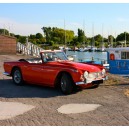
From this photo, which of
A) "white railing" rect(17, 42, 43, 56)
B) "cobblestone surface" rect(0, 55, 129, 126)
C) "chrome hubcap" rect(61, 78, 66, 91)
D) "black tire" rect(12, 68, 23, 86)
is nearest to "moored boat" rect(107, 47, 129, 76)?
"cobblestone surface" rect(0, 55, 129, 126)

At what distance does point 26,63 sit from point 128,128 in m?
6.40

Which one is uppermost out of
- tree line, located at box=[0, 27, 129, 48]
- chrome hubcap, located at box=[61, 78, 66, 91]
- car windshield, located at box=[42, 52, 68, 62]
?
tree line, located at box=[0, 27, 129, 48]

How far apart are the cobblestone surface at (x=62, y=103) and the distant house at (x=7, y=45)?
24.7 meters

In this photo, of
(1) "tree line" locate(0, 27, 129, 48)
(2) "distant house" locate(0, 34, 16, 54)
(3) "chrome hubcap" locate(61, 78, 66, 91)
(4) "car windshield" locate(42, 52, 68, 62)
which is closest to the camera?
(3) "chrome hubcap" locate(61, 78, 66, 91)

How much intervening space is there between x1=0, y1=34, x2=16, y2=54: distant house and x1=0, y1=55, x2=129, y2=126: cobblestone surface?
2469 centimetres

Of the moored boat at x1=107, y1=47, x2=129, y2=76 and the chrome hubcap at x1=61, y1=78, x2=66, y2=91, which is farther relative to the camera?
the moored boat at x1=107, y1=47, x2=129, y2=76

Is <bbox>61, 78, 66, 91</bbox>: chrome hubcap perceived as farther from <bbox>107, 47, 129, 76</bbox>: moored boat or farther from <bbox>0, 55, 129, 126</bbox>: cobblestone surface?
<bbox>107, 47, 129, 76</bbox>: moored boat

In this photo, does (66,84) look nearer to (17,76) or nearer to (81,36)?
(17,76)

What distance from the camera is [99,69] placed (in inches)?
411

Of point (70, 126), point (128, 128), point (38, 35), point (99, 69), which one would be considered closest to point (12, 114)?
point (70, 126)

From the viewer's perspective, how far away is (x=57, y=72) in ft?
33.3

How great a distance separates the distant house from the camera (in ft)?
120

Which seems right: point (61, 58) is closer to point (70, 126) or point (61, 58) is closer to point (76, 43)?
point (70, 126)

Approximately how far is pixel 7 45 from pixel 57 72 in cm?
2748
